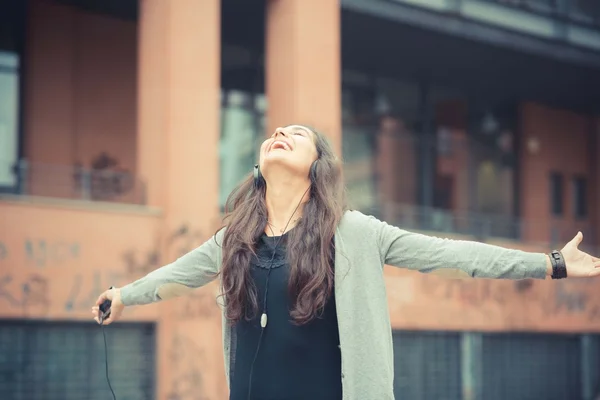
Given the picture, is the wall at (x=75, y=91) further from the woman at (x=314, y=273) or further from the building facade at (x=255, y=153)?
the woman at (x=314, y=273)

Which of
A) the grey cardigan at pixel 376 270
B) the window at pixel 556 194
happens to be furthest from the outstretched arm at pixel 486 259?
the window at pixel 556 194

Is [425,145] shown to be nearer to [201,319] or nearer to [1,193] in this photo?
[201,319]

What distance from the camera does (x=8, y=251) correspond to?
12688 millimetres

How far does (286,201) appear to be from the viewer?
392cm

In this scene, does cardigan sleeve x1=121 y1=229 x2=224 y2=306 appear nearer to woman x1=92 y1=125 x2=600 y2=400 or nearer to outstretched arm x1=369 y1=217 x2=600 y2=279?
woman x1=92 y1=125 x2=600 y2=400

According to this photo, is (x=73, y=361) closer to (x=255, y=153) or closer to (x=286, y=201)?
(x=255, y=153)

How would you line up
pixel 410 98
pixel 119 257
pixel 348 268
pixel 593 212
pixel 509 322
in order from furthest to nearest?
pixel 593 212, pixel 410 98, pixel 509 322, pixel 119 257, pixel 348 268

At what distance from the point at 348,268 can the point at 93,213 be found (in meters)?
10.2

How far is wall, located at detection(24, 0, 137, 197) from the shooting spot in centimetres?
1495

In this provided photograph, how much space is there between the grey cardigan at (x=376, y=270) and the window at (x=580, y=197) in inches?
802

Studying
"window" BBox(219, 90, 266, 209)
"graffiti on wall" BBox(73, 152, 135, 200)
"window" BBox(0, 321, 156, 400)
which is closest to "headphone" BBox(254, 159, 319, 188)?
"window" BBox(0, 321, 156, 400)

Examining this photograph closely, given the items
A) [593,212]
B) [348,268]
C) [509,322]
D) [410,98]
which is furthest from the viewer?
Result: [593,212]

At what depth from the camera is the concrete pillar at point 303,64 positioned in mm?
15102

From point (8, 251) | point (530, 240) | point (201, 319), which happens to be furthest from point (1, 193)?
point (530, 240)
